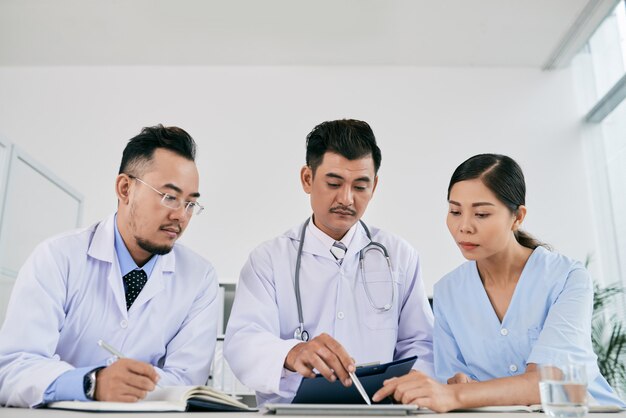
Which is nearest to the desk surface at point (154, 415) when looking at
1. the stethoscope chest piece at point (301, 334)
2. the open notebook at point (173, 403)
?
the open notebook at point (173, 403)

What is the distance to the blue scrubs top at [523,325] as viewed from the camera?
1480mm

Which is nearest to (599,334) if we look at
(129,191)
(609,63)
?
(609,63)

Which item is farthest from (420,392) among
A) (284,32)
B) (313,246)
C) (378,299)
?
(284,32)

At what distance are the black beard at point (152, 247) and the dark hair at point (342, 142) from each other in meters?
0.54

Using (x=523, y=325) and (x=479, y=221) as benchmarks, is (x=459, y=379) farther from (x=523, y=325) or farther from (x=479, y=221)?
(x=479, y=221)

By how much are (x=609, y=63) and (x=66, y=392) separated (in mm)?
4294

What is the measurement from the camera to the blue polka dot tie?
69.4 inches

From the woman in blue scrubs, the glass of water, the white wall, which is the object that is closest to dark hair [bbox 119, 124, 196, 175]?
the woman in blue scrubs

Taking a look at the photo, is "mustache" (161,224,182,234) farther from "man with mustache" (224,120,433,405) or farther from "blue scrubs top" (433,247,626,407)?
"blue scrubs top" (433,247,626,407)

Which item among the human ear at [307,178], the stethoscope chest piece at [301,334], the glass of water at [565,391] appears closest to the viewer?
the glass of water at [565,391]

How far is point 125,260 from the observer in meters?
1.83

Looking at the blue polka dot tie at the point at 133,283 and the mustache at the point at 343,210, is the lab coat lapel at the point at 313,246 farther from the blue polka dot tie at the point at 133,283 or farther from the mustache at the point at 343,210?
the blue polka dot tie at the point at 133,283

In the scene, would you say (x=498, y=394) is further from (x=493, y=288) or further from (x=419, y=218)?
(x=419, y=218)

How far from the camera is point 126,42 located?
4523 millimetres
